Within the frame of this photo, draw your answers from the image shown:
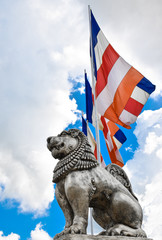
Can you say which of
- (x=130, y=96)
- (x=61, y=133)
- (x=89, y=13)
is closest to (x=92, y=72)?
(x=130, y=96)

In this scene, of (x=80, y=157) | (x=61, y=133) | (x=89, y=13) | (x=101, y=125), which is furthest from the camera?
(x=89, y=13)

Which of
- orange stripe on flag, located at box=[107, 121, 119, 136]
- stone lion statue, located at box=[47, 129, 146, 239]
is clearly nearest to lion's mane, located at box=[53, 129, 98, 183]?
stone lion statue, located at box=[47, 129, 146, 239]

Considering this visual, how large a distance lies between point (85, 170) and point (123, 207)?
2.34ft

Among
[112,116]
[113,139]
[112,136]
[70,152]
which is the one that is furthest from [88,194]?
[112,136]

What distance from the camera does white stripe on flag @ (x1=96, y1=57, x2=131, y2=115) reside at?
8.78 m

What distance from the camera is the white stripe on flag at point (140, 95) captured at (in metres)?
8.62

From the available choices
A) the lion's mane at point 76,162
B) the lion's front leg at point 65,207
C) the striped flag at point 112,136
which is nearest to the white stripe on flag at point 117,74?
the striped flag at point 112,136

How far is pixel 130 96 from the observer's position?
865 cm

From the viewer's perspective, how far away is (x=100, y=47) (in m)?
9.35

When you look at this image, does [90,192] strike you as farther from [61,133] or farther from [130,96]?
[130,96]

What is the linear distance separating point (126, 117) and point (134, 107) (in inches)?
17.5

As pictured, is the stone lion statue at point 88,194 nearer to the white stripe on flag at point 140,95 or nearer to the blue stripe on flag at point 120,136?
the white stripe on flag at point 140,95

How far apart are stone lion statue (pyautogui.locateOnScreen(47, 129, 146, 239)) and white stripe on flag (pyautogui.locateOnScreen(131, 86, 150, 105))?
5.08m

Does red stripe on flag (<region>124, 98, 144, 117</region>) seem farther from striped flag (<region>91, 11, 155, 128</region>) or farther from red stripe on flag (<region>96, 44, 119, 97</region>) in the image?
red stripe on flag (<region>96, 44, 119, 97</region>)
